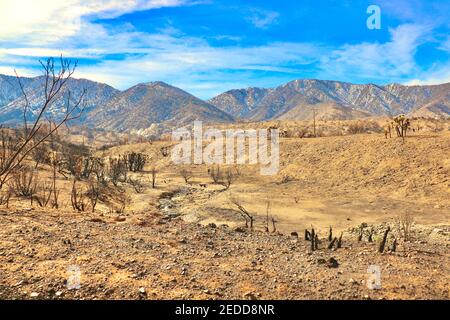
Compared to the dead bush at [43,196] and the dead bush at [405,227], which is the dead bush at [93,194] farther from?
the dead bush at [405,227]

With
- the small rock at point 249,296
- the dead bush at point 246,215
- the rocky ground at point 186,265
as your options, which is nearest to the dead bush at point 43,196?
the rocky ground at point 186,265

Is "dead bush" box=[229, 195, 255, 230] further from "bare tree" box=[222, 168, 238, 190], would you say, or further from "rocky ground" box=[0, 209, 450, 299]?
"bare tree" box=[222, 168, 238, 190]

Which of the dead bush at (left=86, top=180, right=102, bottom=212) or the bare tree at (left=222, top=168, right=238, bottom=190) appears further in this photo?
the bare tree at (left=222, top=168, right=238, bottom=190)

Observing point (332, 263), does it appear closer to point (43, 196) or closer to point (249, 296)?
point (249, 296)

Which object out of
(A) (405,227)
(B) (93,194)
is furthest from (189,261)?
(B) (93,194)

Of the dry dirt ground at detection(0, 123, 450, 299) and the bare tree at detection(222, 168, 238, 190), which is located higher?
the dry dirt ground at detection(0, 123, 450, 299)

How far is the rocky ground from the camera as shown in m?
6.46

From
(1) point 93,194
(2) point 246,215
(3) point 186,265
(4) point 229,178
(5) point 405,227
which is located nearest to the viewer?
(3) point 186,265

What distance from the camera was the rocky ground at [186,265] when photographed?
254 inches

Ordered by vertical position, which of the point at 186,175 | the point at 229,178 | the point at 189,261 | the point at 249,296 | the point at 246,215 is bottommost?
the point at 246,215

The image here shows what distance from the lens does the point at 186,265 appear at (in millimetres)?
7633

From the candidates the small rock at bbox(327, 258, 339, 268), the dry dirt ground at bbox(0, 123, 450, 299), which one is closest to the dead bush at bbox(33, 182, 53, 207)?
the dry dirt ground at bbox(0, 123, 450, 299)

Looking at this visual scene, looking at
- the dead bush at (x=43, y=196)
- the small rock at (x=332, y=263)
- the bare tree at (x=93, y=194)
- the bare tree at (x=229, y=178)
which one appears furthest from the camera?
the bare tree at (x=229, y=178)

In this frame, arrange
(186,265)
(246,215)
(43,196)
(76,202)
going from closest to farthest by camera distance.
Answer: (186,265) → (76,202) → (43,196) → (246,215)
